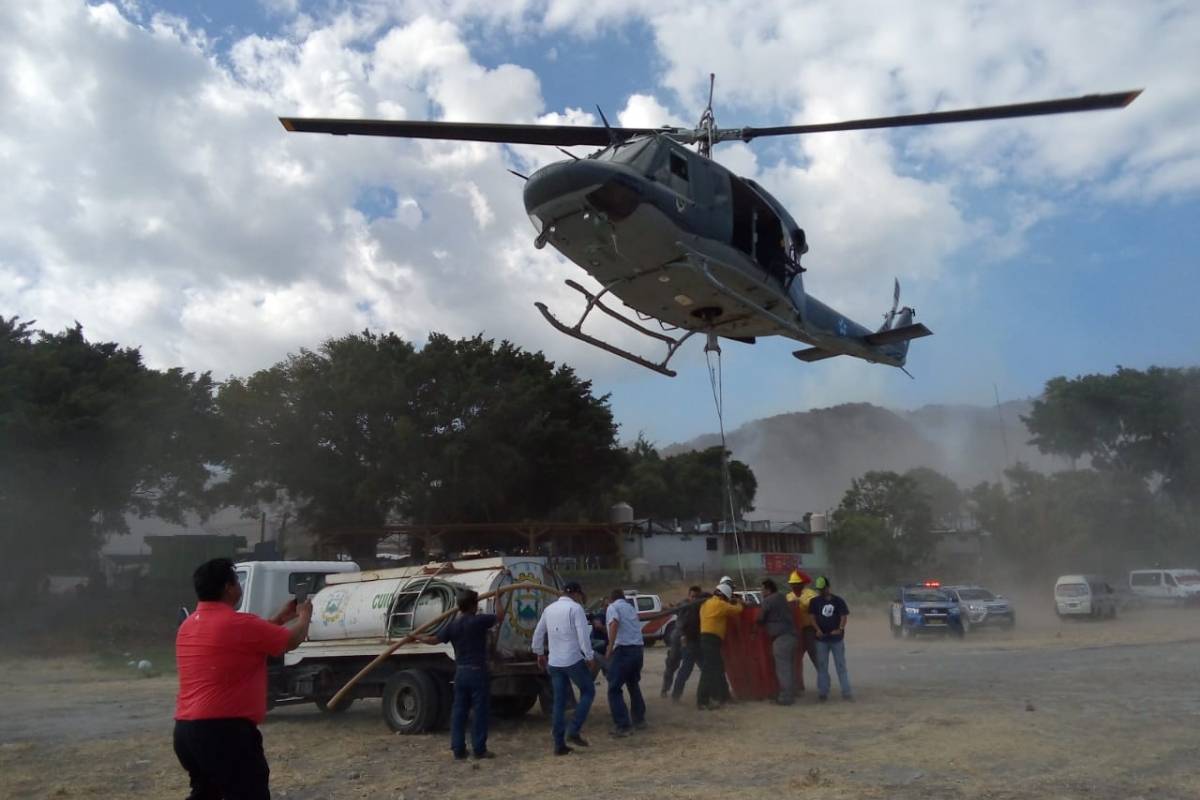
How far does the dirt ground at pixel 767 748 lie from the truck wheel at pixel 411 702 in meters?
0.27

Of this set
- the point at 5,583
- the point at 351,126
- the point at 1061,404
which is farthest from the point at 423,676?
the point at 1061,404

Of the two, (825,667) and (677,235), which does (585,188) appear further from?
(825,667)

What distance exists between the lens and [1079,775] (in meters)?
7.21

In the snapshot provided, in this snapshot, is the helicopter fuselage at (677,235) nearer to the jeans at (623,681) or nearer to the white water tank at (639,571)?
the jeans at (623,681)

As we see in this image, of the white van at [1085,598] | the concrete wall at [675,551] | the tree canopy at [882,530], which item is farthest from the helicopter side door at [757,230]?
the tree canopy at [882,530]

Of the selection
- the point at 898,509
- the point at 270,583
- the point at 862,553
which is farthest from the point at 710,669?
the point at 898,509

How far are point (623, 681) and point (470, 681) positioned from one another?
2151 millimetres

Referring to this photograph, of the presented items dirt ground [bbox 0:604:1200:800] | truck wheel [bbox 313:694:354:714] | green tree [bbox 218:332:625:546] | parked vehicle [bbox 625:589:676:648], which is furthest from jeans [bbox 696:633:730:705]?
green tree [bbox 218:332:625:546]

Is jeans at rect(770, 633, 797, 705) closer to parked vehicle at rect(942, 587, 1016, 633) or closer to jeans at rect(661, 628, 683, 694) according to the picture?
jeans at rect(661, 628, 683, 694)

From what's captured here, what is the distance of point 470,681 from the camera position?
353 inches

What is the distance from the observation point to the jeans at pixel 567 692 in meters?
9.09

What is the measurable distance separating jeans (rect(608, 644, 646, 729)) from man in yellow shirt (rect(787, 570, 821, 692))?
10.1 ft

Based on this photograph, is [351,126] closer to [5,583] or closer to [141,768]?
[141,768]

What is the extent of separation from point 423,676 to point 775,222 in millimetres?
7877
